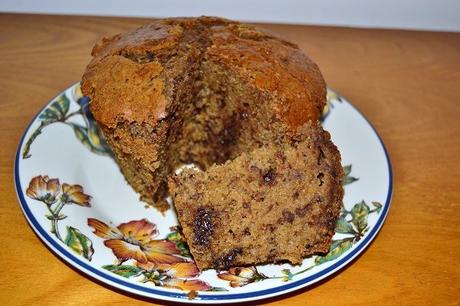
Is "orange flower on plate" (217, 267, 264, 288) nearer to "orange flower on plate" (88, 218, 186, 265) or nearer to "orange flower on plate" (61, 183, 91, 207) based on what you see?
"orange flower on plate" (88, 218, 186, 265)

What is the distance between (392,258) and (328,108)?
1089 millimetres

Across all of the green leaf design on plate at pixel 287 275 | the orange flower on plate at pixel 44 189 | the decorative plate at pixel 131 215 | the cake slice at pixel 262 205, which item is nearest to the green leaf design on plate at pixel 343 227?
the decorative plate at pixel 131 215

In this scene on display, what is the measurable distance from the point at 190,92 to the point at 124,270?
1014mm

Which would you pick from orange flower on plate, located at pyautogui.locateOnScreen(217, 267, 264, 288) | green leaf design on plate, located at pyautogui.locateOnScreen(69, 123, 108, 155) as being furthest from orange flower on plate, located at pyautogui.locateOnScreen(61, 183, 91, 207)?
orange flower on plate, located at pyautogui.locateOnScreen(217, 267, 264, 288)

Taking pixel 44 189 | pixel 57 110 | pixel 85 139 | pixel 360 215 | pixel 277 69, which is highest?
pixel 277 69

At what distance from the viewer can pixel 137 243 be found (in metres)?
2.33

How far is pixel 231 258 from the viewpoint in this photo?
2135mm

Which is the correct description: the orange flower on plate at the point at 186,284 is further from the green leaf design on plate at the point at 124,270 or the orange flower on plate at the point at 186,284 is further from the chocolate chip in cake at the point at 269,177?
the chocolate chip in cake at the point at 269,177

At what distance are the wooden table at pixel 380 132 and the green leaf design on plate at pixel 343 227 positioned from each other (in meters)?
0.17

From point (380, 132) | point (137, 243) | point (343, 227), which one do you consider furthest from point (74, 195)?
point (380, 132)

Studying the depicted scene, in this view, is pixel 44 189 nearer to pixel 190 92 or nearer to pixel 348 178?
pixel 190 92

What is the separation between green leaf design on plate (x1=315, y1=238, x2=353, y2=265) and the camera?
218 centimetres

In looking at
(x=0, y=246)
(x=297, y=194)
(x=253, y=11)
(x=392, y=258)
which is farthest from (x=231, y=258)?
(x=253, y=11)

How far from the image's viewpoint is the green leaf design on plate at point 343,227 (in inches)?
92.4
